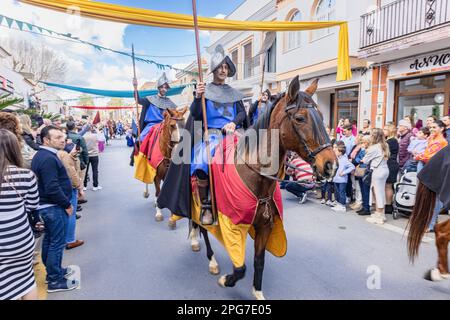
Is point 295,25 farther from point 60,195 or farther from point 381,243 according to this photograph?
point 60,195

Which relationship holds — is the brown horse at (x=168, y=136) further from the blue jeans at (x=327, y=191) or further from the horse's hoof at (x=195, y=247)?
the blue jeans at (x=327, y=191)

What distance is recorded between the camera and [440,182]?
2959mm

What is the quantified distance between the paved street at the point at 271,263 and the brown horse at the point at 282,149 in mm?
549

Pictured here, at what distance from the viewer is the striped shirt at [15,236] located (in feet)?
5.88

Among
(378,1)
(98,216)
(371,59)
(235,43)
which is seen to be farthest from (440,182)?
(235,43)

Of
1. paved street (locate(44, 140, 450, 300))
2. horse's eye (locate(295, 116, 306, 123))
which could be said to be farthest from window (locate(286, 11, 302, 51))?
horse's eye (locate(295, 116, 306, 123))

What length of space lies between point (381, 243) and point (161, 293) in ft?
10.5

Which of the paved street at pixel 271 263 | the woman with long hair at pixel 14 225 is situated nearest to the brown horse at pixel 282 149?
the paved street at pixel 271 263

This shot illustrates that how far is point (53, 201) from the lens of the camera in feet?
9.11

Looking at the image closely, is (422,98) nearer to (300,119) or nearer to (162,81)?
(162,81)

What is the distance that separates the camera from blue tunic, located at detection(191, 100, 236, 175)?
2778 millimetres

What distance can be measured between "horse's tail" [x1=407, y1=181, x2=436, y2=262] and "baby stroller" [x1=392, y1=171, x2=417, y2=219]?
202cm

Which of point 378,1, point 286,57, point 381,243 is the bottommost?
point 381,243

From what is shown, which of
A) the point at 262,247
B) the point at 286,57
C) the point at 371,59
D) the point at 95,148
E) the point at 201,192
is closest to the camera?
the point at 262,247
